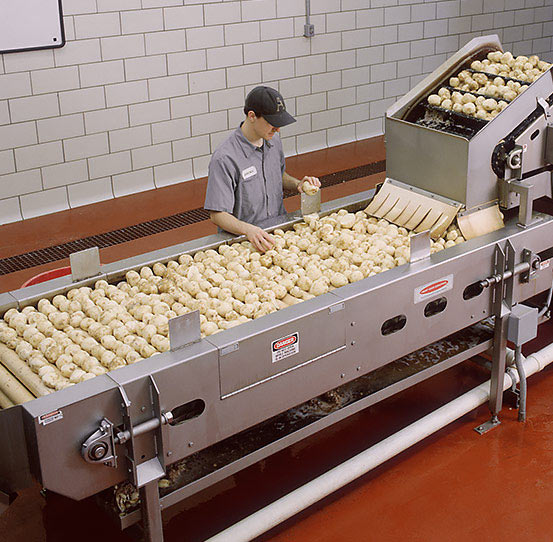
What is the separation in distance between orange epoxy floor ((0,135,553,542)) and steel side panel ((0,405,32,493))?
0.82 m

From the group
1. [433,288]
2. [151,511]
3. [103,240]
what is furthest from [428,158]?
[103,240]

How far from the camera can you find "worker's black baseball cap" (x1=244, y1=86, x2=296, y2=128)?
3574mm

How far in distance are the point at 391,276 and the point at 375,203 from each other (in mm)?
939

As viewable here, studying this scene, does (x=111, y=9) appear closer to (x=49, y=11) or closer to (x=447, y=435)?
(x=49, y=11)

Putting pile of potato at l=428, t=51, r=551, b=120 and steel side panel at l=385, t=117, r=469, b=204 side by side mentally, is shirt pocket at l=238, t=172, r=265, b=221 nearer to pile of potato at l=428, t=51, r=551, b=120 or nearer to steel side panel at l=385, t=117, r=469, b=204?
steel side panel at l=385, t=117, r=469, b=204

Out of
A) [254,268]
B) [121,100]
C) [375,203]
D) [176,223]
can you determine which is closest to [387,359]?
→ [254,268]

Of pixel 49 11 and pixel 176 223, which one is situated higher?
pixel 49 11

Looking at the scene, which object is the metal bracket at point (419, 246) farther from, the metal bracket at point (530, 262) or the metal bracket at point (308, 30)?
the metal bracket at point (308, 30)

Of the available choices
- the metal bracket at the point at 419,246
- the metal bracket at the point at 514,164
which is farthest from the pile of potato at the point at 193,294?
the metal bracket at the point at 514,164

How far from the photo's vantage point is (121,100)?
666 cm

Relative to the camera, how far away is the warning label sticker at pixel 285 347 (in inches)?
106

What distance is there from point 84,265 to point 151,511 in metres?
1.12

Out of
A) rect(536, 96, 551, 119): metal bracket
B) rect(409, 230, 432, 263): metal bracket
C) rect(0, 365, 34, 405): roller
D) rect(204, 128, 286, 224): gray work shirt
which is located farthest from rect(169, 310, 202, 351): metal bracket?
rect(536, 96, 551, 119): metal bracket

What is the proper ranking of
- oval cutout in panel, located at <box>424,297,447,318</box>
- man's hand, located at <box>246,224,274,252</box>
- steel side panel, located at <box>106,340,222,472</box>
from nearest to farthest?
steel side panel, located at <box>106,340,222,472</box>, oval cutout in panel, located at <box>424,297,447,318</box>, man's hand, located at <box>246,224,274,252</box>
